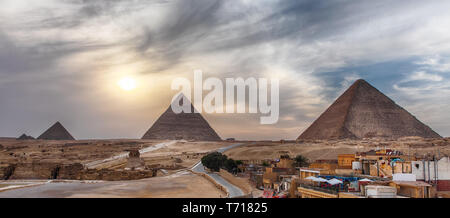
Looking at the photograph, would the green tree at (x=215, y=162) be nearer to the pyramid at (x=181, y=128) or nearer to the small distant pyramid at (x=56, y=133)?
the pyramid at (x=181, y=128)

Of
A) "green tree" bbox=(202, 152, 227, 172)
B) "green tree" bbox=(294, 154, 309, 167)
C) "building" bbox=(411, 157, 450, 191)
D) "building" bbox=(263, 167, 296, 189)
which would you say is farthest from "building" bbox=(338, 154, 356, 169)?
"green tree" bbox=(202, 152, 227, 172)

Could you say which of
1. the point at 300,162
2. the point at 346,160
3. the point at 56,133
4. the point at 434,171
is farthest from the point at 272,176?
the point at 56,133

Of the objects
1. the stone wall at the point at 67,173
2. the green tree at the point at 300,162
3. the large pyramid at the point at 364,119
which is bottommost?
the stone wall at the point at 67,173

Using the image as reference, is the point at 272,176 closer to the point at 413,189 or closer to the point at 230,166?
the point at 413,189

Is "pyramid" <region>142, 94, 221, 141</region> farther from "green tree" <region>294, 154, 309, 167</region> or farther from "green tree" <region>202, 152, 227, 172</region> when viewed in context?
"green tree" <region>294, 154, 309, 167</region>

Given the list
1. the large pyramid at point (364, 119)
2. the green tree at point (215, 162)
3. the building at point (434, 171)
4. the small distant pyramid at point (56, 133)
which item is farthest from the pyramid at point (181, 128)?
the building at point (434, 171)
